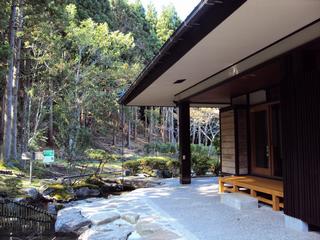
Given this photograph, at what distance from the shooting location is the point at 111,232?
495 cm

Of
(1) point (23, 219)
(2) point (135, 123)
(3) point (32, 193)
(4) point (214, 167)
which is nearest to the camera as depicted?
(1) point (23, 219)

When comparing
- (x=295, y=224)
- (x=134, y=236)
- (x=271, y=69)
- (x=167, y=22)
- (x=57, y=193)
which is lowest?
(x=57, y=193)

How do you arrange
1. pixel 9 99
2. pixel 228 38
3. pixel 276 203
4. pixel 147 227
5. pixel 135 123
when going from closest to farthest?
pixel 228 38 < pixel 147 227 < pixel 276 203 < pixel 9 99 < pixel 135 123

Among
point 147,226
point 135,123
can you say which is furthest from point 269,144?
point 135,123

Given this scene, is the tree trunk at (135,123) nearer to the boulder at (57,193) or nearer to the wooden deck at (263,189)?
the boulder at (57,193)

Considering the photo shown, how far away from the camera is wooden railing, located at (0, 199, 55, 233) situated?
21.5 ft

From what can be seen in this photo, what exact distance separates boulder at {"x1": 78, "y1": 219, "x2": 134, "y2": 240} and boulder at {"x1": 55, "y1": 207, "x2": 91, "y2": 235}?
0.44m

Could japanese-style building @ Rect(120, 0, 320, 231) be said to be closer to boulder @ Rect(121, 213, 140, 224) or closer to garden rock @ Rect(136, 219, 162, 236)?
garden rock @ Rect(136, 219, 162, 236)

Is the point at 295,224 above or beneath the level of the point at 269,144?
beneath

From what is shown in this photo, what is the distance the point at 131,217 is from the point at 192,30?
3.14 metres

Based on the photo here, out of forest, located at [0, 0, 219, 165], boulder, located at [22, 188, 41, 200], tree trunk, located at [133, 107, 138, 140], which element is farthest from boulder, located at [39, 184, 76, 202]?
tree trunk, located at [133, 107, 138, 140]

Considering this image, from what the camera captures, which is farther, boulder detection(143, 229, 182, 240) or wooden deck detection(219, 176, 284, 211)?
wooden deck detection(219, 176, 284, 211)

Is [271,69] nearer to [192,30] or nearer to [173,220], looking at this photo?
[192,30]

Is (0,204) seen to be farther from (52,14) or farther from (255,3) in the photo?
(52,14)
